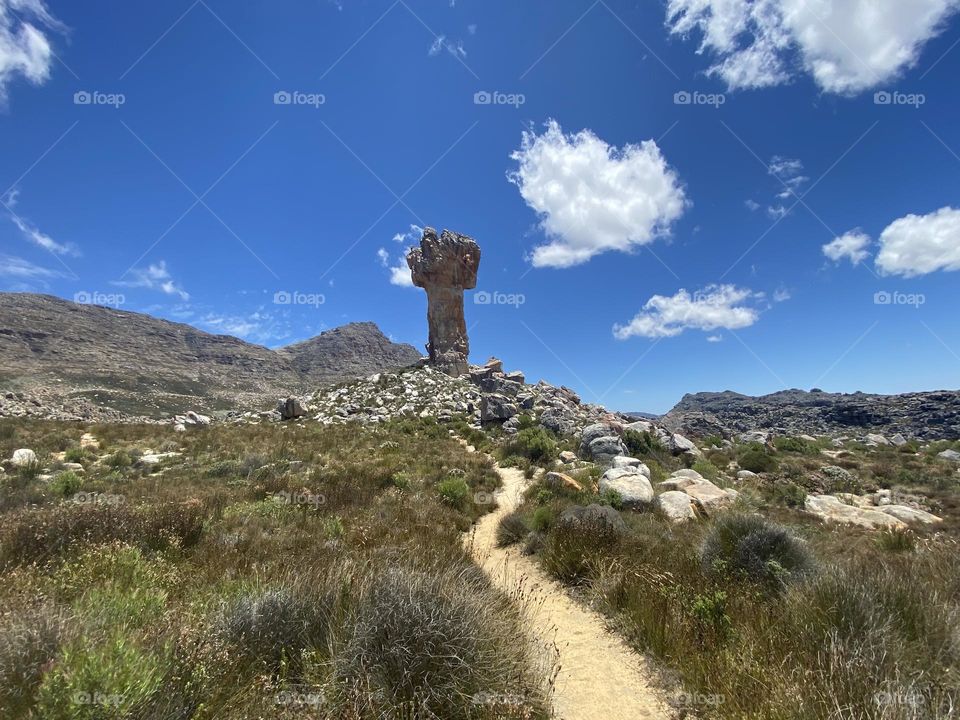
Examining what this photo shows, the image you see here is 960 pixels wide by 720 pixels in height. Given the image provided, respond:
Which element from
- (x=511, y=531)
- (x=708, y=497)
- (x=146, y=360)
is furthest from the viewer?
(x=146, y=360)

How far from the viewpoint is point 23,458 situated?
12.6 metres

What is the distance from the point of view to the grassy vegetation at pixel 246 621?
7.45 ft

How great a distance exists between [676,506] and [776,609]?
514cm

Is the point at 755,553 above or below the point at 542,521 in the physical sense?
below

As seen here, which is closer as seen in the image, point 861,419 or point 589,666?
point 589,666

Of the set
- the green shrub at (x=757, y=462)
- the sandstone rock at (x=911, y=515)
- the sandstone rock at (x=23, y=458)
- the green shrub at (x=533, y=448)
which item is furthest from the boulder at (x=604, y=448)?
the sandstone rock at (x=23, y=458)

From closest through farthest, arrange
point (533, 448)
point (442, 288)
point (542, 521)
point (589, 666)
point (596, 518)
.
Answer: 1. point (589, 666)
2. point (596, 518)
3. point (542, 521)
4. point (533, 448)
5. point (442, 288)

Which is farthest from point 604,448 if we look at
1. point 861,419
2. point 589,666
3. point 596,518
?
point 861,419

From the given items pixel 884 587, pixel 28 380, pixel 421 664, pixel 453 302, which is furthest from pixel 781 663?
pixel 28 380

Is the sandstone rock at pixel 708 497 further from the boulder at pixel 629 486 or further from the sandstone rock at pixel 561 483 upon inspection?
the sandstone rock at pixel 561 483

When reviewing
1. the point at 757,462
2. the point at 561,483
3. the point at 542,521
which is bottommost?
the point at 542,521

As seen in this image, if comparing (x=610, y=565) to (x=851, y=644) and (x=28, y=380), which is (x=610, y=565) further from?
(x=28, y=380)

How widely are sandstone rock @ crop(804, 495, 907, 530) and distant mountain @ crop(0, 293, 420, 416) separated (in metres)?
40.1

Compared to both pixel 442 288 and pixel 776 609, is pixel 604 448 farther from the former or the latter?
pixel 442 288
